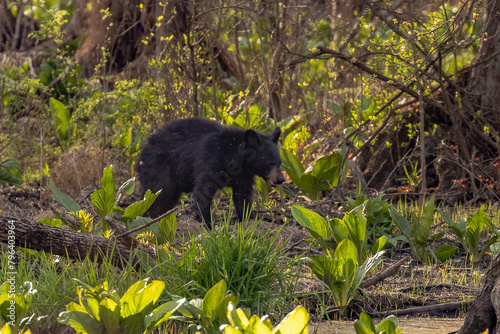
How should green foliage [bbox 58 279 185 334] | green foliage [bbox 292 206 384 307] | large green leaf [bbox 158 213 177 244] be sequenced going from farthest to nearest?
large green leaf [bbox 158 213 177 244] < green foliage [bbox 292 206 384 307] < green foliage [bbox 58 279 185 334]

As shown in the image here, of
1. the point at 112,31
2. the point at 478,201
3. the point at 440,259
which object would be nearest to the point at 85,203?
the point at 440,259

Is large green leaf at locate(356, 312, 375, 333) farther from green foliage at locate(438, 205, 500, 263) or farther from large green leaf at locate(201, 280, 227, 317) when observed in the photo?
green foliage at locate(438, 205, 500, 263)

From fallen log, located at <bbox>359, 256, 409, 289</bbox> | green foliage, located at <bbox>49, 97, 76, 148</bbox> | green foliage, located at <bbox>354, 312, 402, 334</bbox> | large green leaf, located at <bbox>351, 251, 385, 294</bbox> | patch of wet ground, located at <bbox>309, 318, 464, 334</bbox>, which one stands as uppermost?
green foliage, located at <bbox>49, 97, 76, 148</bbox>

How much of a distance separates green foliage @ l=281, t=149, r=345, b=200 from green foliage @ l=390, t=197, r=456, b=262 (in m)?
1.43

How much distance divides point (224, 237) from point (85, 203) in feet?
9.84

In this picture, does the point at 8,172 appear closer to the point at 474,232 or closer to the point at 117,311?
the point at 117,311

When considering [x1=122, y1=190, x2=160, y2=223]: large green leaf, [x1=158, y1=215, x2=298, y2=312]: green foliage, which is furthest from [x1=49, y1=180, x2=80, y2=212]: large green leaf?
[x1=158, y1=215, x2=298, y2=312]: green foliage

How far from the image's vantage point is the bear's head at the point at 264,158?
20.2 feet

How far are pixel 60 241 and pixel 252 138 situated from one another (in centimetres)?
270

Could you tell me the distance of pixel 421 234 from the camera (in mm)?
4941

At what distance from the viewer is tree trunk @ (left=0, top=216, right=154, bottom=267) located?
11.6ft

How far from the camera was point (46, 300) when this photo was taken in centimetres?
335

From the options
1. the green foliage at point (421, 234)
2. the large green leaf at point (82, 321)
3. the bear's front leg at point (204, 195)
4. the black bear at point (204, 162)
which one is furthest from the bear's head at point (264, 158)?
the large green leaf at point (82, 321)

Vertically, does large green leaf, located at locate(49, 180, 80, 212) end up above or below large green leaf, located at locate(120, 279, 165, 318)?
above
